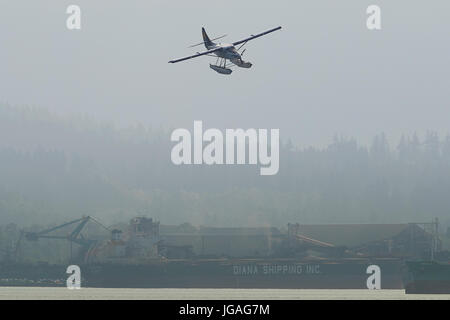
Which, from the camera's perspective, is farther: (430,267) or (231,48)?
(430,267)

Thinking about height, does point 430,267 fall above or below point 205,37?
below
